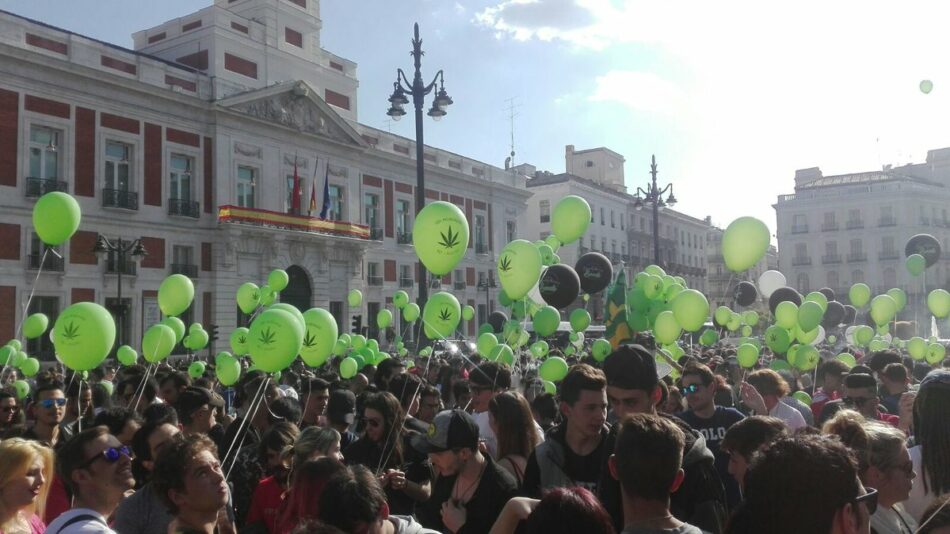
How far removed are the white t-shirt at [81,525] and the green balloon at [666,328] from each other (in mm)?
7589

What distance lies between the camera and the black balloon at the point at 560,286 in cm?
906

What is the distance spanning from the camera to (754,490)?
203 centimetres

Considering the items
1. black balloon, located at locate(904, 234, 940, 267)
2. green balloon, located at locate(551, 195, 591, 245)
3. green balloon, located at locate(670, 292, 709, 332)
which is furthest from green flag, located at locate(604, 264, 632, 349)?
black balloon, located at locate(904, 234, 940, 267)

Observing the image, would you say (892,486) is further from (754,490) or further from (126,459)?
(126,459)

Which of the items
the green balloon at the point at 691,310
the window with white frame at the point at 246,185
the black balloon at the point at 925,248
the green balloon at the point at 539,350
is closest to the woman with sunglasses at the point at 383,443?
the green balloon at the point at 691,310

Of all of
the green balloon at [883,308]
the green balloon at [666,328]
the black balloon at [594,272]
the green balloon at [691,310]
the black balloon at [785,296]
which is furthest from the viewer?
the black balloon at [785,296]

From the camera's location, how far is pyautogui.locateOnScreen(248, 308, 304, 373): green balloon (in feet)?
19.2

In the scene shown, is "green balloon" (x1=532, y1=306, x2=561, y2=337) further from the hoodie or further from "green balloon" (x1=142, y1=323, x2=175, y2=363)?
the hoodie

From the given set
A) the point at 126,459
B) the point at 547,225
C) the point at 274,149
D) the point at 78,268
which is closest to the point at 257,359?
the point at 126,459

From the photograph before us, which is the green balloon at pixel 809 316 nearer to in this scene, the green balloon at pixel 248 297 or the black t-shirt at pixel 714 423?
the black t-shirt at pixel 714 423

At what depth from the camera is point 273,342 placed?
5.85 metres

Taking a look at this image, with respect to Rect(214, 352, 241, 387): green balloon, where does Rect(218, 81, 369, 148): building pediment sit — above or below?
above

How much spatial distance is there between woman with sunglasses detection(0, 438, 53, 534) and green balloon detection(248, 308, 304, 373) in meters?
2.52

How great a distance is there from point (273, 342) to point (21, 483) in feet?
8.85
